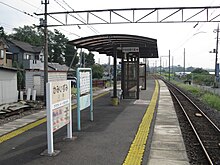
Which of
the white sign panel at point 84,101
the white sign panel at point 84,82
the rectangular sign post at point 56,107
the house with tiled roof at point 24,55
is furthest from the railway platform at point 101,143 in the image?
the house with tiled roof at point 24,55

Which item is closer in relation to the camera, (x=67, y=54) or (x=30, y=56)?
(x=30, y=56)

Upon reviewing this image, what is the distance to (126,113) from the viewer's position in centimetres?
1420

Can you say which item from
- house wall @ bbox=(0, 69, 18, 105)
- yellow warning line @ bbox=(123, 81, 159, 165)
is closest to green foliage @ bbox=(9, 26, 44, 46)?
house wall @ bbox=(0, 69, 18, 105)

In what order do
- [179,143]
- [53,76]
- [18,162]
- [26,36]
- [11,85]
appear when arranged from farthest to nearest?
[26,36] < [53,76] < [11,85] < [179,143] < [18,162]

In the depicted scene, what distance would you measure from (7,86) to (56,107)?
40.3 ft

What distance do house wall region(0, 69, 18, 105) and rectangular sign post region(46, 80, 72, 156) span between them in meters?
10.6

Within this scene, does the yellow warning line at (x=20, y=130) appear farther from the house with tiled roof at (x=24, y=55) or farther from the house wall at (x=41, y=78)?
the house with tiled roof at (x=24, y=55)

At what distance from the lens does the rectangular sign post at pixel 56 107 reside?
6.82 metres

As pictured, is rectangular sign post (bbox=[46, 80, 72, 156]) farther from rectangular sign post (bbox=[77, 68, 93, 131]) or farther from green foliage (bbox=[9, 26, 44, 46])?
green foliage (bbox=[9, 26, 44, 46])

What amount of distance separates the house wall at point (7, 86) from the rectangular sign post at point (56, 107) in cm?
1061

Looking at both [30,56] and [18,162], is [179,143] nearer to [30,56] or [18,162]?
[18,162]

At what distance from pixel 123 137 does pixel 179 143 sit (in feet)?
5.01

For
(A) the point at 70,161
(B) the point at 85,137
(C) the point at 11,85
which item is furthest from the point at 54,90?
(C) the point at 11,85

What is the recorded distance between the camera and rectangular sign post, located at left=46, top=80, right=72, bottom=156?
268 inches
